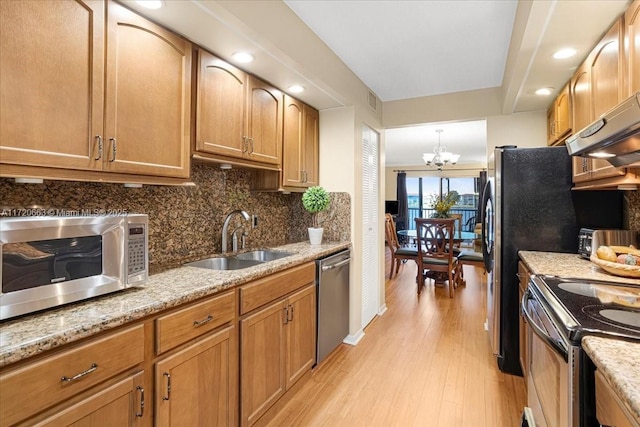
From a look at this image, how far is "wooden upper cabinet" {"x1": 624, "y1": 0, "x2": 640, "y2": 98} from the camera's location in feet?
4.63

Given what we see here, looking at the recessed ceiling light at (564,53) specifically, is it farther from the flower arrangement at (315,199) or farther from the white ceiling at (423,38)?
the flower arrangement at (315,199)

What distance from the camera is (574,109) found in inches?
88.9

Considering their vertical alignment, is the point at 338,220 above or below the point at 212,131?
below

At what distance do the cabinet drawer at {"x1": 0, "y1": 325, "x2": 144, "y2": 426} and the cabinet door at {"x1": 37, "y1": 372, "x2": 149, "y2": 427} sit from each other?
4cm

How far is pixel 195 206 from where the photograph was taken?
2.18 m

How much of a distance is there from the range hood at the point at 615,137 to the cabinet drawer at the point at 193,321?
1665 mm

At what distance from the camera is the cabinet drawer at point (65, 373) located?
799 millimetres

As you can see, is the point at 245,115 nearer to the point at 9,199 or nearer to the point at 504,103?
the point at 9,199

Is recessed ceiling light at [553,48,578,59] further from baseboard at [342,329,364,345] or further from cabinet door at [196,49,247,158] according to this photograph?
baseboard at [342,329,364,345]

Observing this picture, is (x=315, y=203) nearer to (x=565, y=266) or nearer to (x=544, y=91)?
(x=565, y=266)

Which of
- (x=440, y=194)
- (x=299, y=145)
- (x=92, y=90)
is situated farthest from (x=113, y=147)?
(x=440, y=194)

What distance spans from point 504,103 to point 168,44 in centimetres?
279

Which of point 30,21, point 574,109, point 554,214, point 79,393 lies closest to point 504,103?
point 574,109

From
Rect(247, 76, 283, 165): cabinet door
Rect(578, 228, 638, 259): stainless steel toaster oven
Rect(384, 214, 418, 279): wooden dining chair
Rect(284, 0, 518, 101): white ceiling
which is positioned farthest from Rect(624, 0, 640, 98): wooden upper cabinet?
Rect(384, 214, 418, 279): wooden dining chair
